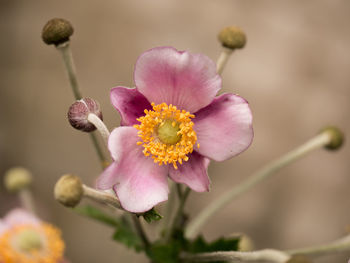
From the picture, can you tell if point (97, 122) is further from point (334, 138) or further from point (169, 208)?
point (334, 138)

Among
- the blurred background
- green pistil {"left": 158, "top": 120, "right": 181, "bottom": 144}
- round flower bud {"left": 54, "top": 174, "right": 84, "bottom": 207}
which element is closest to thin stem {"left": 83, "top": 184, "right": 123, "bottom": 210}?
round flower bud {"left": 54, "top": 174, "right": 84, "bottom": 207}

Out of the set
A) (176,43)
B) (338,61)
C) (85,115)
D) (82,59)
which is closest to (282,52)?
(338,61)

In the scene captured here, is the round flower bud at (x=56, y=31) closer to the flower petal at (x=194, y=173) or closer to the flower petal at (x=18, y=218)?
the flower petal at (x=194, y=173)

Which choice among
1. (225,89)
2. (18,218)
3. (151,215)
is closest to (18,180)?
(18,218)

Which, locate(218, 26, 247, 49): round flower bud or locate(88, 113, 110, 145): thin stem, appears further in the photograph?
locate(218, 26, 247, 49): round flower bud

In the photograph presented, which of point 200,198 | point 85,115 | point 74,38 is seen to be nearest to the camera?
point 85,115

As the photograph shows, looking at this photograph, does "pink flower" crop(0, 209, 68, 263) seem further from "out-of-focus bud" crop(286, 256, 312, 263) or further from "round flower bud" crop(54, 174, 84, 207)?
"out-of-focus bud" crop(286, 256, 312, 263)

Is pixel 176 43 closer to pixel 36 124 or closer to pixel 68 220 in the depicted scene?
pixel 36 124

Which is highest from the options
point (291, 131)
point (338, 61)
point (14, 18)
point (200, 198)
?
point (14, 18)
